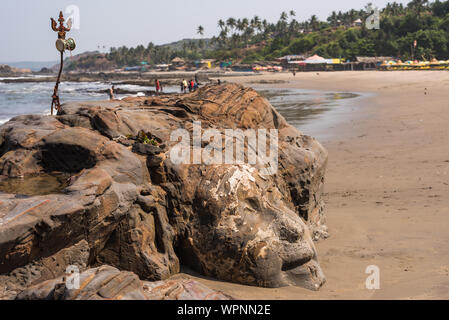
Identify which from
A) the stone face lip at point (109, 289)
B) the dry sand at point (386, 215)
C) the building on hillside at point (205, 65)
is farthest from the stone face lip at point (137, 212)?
the building on hillside at point (205, 65)

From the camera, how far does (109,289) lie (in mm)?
4098

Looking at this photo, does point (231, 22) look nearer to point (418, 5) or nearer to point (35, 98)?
point (418, 5)

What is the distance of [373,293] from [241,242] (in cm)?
178

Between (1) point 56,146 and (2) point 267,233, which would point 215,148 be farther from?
(1) point 56,146

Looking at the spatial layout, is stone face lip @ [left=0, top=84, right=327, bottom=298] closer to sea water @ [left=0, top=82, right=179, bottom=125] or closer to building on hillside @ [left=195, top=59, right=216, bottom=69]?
sea water @ [left=0, top=82, right=179, bottom=125]

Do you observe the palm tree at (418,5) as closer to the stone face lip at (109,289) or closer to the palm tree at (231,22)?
the palm tree at (231,22)

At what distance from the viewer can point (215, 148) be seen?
680 cm

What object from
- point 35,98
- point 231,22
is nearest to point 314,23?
point 231,22

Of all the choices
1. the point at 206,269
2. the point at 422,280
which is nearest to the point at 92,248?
the point at 206,269

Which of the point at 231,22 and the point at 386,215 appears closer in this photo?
the point at 386,215

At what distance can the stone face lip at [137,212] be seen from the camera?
475cm

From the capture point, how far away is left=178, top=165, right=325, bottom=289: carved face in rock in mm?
5832

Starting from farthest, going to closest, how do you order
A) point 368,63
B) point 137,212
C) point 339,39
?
A: point 339,39 → point 368,63 → point 137,212

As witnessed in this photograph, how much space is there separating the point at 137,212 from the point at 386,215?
526 centimetres
